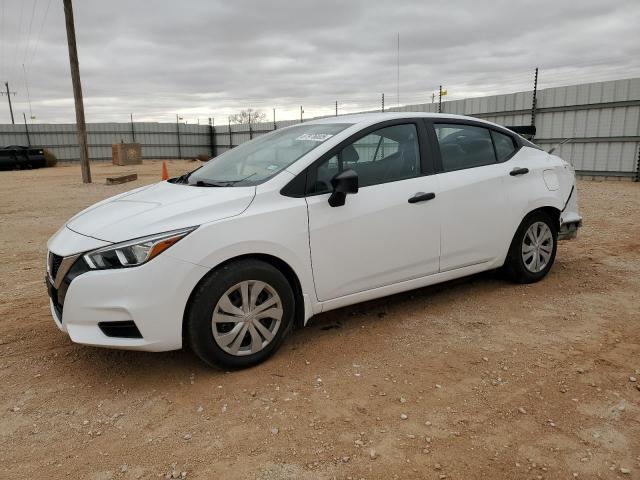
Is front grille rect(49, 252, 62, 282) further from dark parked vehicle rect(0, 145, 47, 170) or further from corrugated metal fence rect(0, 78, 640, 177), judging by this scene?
Answer: dark parked vehicle rect(0, 145, 47, 170)

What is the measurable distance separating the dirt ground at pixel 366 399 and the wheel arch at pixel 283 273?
300mm

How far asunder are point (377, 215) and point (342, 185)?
1.45ft

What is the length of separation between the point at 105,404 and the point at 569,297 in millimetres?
3783

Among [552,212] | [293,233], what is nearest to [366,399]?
[293,233]

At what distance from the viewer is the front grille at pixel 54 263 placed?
3074 millimetres

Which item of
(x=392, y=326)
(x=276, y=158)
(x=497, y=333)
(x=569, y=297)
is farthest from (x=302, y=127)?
(x=569, y=297)

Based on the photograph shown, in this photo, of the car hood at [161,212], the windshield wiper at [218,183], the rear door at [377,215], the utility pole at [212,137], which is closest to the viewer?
the car hood at [161,212]

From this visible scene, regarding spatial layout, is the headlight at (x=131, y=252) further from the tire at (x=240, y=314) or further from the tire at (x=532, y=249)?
the tire at (x=532, y=249)

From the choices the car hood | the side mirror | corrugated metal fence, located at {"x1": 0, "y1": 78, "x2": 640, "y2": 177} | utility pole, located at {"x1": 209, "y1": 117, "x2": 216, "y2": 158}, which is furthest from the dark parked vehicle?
the side mirror

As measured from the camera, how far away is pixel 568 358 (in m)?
3.27

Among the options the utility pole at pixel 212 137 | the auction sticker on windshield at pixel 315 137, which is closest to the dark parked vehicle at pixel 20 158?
the utility pole at pixel 212 137

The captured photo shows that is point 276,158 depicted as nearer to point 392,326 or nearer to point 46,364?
point 392,326

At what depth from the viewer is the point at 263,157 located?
12.5 ft

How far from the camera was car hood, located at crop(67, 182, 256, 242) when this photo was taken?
2924mm
